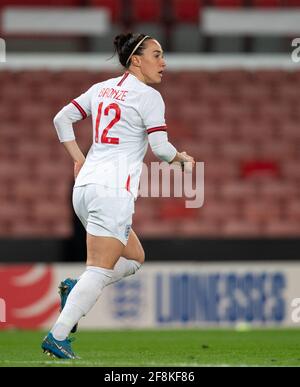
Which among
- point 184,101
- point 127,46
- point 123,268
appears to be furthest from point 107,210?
point 184,101

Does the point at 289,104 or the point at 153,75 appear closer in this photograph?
the point at 153,75

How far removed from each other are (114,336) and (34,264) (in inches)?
70.7

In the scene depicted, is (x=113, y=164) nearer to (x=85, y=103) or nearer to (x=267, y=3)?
Answer: (x=85, y=103)

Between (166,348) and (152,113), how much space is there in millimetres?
1891

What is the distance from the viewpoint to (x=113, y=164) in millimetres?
6137

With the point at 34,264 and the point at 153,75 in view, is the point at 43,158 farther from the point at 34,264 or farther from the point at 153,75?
the point at 153,75

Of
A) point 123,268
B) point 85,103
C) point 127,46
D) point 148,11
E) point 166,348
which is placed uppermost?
point 148,11

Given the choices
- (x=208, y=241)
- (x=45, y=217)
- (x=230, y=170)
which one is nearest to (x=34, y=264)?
(x=208, y=241)

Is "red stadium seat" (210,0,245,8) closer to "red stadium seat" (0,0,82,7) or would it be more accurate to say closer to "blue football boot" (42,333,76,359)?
"red stadium seat" (0,0,82,7)

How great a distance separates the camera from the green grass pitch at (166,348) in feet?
19.6

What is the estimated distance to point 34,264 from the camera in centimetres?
1084

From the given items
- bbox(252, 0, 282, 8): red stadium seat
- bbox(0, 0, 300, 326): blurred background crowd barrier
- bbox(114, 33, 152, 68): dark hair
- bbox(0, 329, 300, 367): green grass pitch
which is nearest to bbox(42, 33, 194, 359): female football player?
bbox(114, 33, 152, 68): dark hair

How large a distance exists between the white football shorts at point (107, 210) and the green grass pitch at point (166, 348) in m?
0.64

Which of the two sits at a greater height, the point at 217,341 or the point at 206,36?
the point at 206,36
